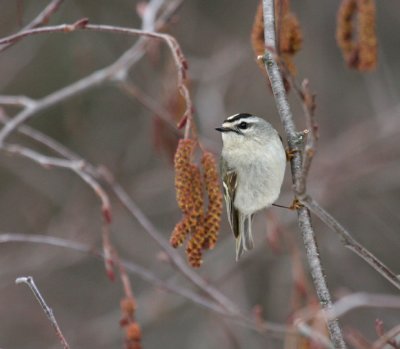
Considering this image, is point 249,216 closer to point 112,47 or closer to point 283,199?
point 283,199

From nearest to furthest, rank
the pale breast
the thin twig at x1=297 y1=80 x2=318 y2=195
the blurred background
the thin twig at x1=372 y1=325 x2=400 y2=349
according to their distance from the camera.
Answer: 1. the thin twig at x1=297 y1=80 x2=318 y2=195
2. the thin twig at x1=372 y1=325 x2=400 y2=349
3. the pale breast
4. the blurred background

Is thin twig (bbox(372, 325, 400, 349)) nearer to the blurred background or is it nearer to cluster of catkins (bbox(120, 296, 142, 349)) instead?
cluster of catkins (bbox(120, 296, 142, 349))

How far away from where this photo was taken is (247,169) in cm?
307

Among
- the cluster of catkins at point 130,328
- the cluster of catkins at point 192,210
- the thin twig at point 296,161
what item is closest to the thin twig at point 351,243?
the thin twig at point 296,161

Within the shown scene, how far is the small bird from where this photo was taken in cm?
299

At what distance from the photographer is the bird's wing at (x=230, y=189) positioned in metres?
3.13

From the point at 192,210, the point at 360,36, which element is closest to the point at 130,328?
the point at 192,210

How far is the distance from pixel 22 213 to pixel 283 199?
2.26 m

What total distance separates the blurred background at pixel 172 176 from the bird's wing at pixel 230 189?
209cm

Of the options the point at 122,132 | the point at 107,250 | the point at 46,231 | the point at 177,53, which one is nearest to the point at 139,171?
the point at 122,132

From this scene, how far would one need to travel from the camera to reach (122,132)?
651 centimetres

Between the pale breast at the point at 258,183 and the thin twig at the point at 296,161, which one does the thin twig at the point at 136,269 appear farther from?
the thin twig at the point at 296,161

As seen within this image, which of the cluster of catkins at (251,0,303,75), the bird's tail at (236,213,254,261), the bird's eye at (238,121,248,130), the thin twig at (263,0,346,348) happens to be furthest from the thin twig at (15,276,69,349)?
the bird's eye at (238,121,248,130)

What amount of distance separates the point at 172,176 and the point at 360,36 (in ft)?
10.9
